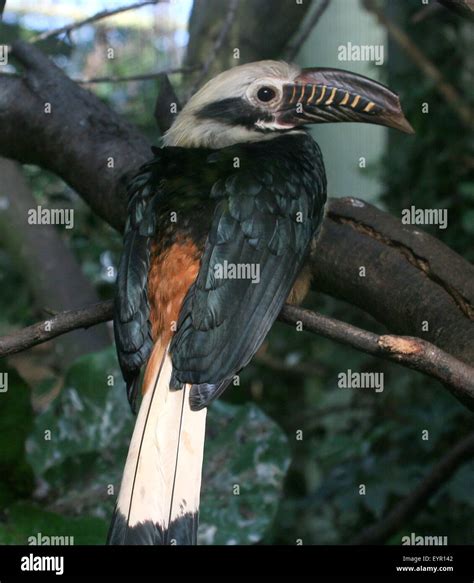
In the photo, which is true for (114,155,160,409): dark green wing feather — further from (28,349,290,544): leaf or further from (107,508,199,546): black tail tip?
(28,349,290,544): leaf

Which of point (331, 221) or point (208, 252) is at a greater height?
point (331, 221)

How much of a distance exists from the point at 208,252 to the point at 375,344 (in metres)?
0.42

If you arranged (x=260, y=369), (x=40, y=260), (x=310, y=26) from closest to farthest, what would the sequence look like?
1. (x=310, y=26)
2. (x=40, y=260)
3. (x=260, y=369)

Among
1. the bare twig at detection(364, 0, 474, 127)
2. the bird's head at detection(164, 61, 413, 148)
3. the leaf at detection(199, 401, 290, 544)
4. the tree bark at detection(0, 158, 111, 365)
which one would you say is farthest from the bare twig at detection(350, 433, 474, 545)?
the bare twig at detection(364, 0, 474, 127)

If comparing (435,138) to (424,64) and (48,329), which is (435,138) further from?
(48,329)

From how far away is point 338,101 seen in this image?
6.01ft

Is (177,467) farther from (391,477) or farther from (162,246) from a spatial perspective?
(391,477)

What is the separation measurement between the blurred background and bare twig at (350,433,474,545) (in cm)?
5

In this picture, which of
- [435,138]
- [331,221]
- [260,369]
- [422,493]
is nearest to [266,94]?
[331,221]

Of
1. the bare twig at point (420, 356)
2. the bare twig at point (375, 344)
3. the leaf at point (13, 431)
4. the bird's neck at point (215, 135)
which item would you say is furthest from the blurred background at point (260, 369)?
the bare twig at point (420, 356)

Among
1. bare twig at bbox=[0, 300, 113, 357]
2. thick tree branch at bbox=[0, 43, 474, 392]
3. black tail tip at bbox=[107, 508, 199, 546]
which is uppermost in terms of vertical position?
thick tree branch at bbox=[0, 43, 474, 392]

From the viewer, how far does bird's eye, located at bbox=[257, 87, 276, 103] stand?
189 cm

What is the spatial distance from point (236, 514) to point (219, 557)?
31 centimetres

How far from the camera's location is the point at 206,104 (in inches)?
75.2
